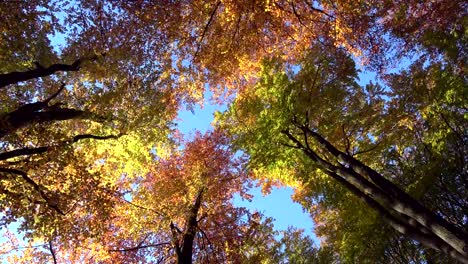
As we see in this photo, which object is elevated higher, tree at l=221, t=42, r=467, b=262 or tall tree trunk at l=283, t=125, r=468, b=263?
tree at l=221, t=42, r=467, b=262

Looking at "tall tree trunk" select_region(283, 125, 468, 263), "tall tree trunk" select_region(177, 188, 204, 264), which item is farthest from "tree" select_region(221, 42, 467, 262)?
"tall tree trunk" select_region(177, 188, 204, 264)

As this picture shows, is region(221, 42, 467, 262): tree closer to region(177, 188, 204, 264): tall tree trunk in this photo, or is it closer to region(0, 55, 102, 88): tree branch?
region(177, 188, 204, 264): tall tree trunk

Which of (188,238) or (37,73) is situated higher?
(37,73)

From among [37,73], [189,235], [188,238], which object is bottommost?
[188,238]

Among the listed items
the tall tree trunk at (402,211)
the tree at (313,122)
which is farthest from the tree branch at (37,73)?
the tall tree trunk at (402,211)

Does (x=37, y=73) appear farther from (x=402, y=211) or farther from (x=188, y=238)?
(x=402, y=211)

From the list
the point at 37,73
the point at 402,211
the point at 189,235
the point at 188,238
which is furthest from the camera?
the point at 189,235

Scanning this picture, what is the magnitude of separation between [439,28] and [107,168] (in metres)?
13.0

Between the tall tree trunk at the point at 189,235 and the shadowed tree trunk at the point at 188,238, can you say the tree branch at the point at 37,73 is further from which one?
the tall tree trunk at the point at 189,235

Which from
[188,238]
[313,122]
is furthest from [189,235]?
[313,122]

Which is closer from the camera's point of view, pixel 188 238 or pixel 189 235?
pixel 188 238

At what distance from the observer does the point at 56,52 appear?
32.9 ft

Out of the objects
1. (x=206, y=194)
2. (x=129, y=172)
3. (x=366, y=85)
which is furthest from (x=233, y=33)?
(x=129, y=172)

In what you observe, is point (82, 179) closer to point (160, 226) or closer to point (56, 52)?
point (56, 52)
